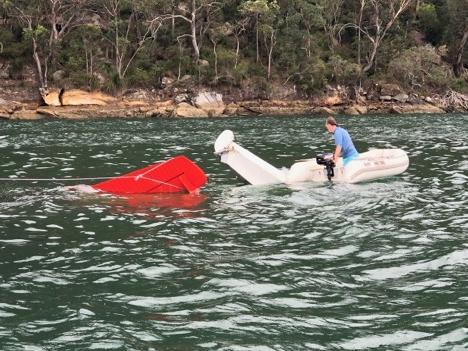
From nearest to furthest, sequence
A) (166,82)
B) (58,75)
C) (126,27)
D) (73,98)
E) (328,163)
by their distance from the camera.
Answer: (328,163) < (73,98) < (58,75) < (166,82) < (126,27)

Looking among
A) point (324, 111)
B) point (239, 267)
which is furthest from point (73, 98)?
point (239, 267)

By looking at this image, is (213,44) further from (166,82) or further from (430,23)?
(430,23)

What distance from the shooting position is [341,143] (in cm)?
1372

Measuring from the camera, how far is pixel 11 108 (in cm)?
4228

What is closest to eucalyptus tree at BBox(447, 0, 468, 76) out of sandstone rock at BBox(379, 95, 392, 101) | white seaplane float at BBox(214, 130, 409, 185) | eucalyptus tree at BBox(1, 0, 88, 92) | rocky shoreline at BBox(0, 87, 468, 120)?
rocky shoreline at BBox(0, 87, 468, 120)

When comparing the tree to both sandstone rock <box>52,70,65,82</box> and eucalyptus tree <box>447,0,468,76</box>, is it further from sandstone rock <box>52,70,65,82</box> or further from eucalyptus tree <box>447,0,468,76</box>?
sandstone rock <box>52,70,65,82</box>

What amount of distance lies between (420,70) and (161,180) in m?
44.0

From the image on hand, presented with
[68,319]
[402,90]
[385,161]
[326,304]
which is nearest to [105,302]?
[68,319]

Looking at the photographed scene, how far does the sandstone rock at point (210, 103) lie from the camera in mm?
44994

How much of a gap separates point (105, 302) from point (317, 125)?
28995mm

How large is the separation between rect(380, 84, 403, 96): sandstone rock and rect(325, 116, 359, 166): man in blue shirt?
38987 millimetres

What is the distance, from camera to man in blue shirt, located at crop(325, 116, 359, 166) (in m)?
13.6

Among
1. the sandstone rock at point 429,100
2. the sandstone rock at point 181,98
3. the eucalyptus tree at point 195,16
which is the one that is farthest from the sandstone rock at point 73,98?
the sandstone rock at point 429,100

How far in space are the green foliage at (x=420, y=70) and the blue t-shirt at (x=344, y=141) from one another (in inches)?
1538
